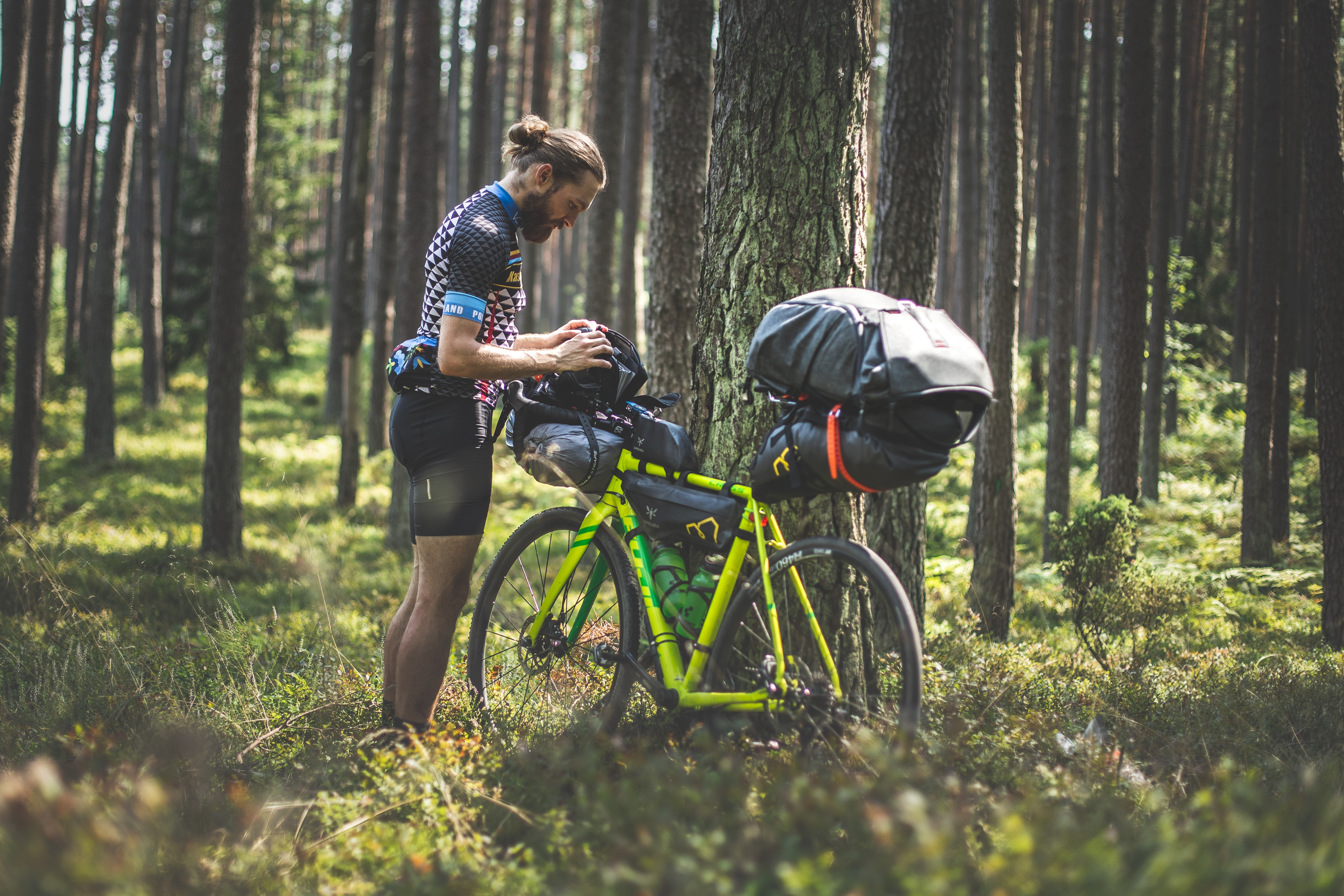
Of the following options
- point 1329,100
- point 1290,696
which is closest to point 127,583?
point 1290,696

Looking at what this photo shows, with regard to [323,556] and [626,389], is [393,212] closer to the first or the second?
[323,556]

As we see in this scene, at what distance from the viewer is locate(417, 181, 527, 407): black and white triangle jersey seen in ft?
9.89

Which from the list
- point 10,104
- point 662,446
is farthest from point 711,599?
point 10,104

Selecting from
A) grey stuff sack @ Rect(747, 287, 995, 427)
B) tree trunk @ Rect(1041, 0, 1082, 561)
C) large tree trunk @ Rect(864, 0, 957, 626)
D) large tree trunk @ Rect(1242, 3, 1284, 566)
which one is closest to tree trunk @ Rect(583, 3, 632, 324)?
large tree trunk @ Rect(864, 0, 957, 626)

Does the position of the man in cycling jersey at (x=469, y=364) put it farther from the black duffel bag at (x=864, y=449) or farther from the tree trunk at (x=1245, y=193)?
the tree trunk at (x=1245, y=193)

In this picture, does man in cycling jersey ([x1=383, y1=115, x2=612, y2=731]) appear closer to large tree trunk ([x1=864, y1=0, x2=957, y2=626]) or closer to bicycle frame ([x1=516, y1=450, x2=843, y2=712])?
bicycle frame ([x1=516, y1=450, x2=843, y2=712])

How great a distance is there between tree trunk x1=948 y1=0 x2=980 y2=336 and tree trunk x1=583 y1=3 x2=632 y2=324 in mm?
6456

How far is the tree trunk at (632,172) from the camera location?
11594mm

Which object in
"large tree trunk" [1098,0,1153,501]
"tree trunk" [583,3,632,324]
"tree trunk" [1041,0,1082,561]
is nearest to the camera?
"large tree trunk" [1098,0,1153,501]

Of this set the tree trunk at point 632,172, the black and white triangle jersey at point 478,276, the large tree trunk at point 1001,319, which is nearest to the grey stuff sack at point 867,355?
the black and white triangle jersey at point 478,276

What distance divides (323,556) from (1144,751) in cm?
806

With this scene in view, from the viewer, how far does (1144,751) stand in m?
3.60

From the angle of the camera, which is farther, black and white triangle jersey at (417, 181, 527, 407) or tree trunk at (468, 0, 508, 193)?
tree trunk at (468, 0, 508, 193)

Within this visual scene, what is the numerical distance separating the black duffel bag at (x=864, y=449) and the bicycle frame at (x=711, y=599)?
0.31 metres
